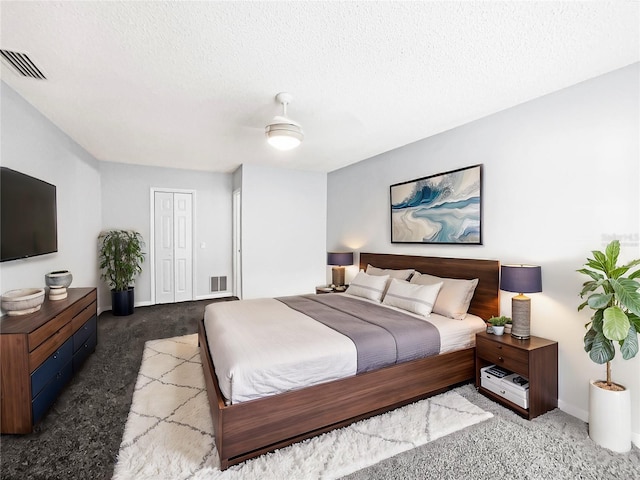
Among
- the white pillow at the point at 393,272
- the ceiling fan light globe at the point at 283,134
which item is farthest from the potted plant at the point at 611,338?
the ceiling fan light globe at the point at 283,134

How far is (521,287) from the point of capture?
8.10ft

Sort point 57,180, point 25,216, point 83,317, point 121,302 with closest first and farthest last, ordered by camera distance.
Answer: point 25,216, point 83,317, point 57,180, point 121,302

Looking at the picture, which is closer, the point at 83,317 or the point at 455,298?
the point at 455,298

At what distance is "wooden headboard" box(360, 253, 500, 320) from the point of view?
2977 mm

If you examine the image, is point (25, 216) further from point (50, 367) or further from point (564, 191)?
point (564, 191)

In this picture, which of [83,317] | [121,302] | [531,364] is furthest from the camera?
[121,302]

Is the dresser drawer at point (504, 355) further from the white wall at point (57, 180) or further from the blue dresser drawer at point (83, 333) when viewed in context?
the white wall at point (57, 180)

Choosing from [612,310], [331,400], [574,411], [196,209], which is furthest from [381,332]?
[196,209]

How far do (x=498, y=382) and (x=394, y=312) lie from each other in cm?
99

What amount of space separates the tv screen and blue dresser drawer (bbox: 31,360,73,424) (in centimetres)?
98

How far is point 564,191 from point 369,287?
2.08m

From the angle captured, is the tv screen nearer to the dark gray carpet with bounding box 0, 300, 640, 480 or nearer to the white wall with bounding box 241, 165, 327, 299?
the dark gray carpet with bounding box 0, 300, 640, 480

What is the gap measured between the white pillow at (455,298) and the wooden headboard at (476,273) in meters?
0.09

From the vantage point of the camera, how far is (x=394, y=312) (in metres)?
3.09
